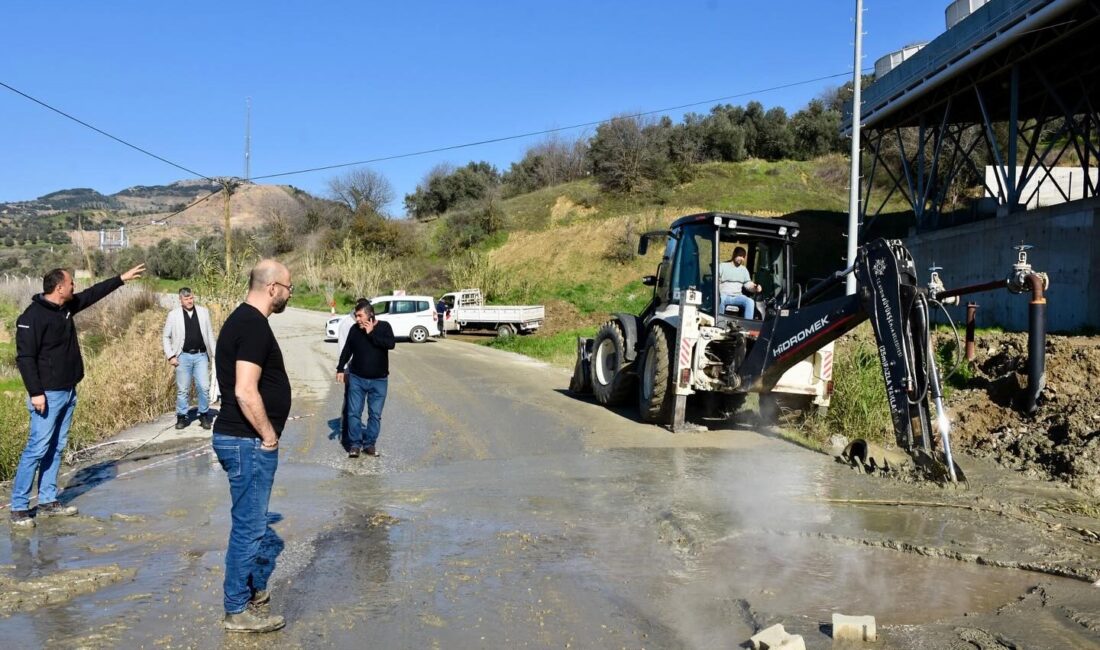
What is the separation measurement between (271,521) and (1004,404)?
9277mm

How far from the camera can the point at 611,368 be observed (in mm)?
14195

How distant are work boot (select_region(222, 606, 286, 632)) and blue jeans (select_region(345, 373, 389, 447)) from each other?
4987mm

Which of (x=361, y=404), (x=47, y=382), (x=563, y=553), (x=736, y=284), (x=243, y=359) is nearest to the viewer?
(x=243, y=359)

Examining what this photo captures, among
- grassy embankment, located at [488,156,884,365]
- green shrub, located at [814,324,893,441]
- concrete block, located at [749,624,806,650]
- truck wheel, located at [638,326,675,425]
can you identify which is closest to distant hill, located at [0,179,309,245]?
grassy embankment, located at [488,156,884,365]

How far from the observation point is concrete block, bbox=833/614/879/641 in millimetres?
4500

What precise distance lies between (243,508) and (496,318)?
28.8 meters

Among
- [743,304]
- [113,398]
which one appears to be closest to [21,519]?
[113,398]

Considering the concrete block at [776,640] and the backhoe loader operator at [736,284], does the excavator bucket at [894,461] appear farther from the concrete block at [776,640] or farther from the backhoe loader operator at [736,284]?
the concrete block at [776,640]

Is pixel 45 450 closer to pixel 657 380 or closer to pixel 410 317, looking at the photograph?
pixel 657 380

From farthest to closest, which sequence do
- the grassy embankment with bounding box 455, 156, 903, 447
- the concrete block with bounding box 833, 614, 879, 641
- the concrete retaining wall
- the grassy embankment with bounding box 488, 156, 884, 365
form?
the grassy embankment with bounding box 488, 156, 884, 365 < the grassy embankment with bounding box 455, 156, 903, 447 < the concrete retaining wall < the concrete block with bounding box 833, 614, 879, 641

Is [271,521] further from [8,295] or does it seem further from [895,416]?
[8,295]

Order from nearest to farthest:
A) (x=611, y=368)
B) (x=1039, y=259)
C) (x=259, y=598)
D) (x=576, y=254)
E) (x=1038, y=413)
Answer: (x=259, y=598), (x=1038, y=413), (x=611, y=368), (x=1039, y=259), (x=576, y=254)

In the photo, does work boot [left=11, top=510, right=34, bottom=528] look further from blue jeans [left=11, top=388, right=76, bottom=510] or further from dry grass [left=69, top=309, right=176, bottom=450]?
dry grass [left=69, top=309, right=176, bottom=450]

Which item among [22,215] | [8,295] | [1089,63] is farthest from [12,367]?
[22,215]
